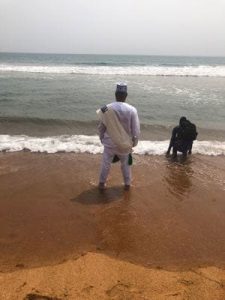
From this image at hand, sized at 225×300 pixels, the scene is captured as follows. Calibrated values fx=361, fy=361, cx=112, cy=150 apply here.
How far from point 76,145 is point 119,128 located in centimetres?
297

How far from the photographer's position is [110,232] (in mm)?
4445

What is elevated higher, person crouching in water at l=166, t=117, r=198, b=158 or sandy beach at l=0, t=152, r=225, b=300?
person crouching in water at l=166, t=117, r=198, b=158

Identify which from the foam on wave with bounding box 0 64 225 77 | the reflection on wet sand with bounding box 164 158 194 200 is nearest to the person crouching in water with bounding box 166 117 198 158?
the reflection on wet sand with bounding box 164 158 194 200

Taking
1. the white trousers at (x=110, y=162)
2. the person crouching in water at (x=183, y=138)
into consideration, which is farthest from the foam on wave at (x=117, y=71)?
the white trousers at (x=110, y=162)

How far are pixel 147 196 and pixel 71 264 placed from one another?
225 cm

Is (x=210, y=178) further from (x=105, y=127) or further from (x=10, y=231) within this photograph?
(x=10, y=231)

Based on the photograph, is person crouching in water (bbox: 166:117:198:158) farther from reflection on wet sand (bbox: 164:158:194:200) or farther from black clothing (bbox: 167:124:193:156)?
reflection on wet sand (bbox: 164:158:194:200)

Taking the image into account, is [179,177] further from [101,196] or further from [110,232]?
[110,232]

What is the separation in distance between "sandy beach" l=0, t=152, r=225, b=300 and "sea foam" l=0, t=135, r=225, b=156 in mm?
880

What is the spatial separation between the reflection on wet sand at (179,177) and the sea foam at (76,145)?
801mm

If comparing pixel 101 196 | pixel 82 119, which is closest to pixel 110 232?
pixel 101 196

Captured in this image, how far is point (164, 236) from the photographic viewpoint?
14.4ft

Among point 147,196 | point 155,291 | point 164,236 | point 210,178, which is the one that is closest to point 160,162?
point 210,178

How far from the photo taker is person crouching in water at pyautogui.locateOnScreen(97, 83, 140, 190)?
5496 millimetres
